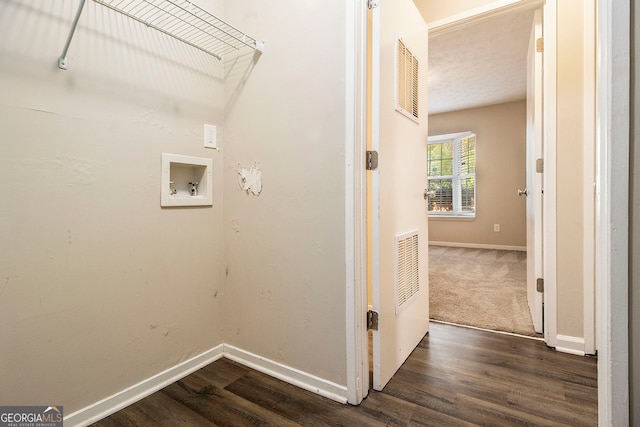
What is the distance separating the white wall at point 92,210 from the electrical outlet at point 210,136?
0.04 metres

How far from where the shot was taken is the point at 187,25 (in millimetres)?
1499

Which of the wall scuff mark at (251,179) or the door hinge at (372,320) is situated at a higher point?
the wall scuff mark at (251,179)

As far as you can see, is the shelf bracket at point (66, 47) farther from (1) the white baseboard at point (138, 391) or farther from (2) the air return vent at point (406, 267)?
(2) the air return vent at point (406, 267)

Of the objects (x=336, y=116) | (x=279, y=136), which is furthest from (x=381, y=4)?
(x=279, y=136)

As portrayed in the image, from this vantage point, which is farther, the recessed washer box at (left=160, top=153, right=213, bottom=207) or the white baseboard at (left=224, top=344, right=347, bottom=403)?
the recessed washer box at (left=160, top=153, right=213, bottom=207)

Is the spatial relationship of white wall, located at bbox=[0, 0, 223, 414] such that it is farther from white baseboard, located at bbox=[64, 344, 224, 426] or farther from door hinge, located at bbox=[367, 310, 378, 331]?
door hinge, located at bbox=[367, 310, 378, 331]

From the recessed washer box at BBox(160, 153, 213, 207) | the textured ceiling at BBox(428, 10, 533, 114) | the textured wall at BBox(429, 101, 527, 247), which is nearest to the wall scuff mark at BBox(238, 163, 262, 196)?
the recessed washer box at BBox(160, 153, 213, 207)

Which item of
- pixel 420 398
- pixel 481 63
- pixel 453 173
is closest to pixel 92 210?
pixel 420 398

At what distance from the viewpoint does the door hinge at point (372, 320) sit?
1378 mm

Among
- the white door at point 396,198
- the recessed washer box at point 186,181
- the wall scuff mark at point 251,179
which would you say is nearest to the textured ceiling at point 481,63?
the white door at point 396,198

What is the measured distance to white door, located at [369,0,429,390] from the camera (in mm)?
1370

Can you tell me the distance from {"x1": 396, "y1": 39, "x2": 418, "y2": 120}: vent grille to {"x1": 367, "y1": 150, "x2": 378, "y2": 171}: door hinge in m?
0.37

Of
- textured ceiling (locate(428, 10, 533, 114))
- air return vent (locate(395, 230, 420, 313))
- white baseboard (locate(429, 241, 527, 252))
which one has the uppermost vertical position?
textured ceiling (locate(428, 10, 533, 114))

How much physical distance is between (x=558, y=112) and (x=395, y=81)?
1.04m
